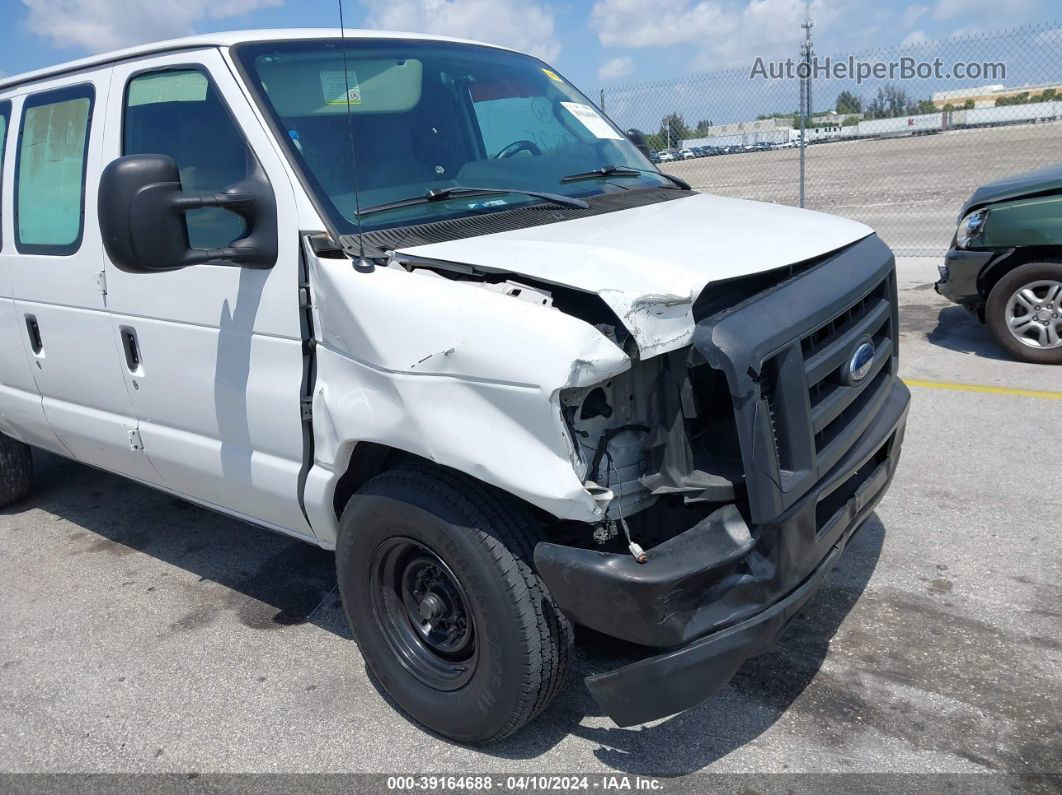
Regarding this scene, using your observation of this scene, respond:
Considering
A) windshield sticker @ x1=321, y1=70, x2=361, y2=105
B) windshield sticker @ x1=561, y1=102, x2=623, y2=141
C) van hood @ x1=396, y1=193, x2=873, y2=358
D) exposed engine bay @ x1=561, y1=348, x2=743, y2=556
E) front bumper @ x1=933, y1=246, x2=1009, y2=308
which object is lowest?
front bumper @ x1=933, y1=246, x2=1009, y2=308

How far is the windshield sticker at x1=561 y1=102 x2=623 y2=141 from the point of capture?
4.08m

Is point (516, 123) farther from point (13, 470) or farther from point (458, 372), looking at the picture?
point (13, 470)

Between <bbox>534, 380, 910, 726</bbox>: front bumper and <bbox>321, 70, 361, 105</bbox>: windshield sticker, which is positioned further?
<bbox>321, 70, 361, 105</bbox>: windshield sticker

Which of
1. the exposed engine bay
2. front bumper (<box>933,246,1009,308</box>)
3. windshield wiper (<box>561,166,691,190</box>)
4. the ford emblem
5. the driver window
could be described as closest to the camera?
the exposed engine bay

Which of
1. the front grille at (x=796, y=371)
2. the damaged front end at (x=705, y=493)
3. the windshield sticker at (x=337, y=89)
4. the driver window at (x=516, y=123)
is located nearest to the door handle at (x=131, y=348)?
the windshield sticker at (x=337, y=89)

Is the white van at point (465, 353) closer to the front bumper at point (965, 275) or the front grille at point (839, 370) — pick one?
the front grille at point (839, 370)

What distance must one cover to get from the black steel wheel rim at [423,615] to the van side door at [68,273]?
1496 mm

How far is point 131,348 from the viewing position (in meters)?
3.72

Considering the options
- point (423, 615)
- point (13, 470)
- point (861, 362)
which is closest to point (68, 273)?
point (13, 470)

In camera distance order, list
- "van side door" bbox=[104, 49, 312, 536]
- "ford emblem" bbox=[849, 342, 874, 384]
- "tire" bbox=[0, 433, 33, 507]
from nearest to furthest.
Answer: "ford emblem" bbox=[849, 342, 874, 384], "van side door" bbox=[104, 49, 312, 536], "tire" bbox=[0, 433, 33, 507]

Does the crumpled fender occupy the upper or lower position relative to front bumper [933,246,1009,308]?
upper

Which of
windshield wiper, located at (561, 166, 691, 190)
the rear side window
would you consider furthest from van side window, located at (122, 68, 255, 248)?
windshield wiper, located at (561, 166, 691, 190)

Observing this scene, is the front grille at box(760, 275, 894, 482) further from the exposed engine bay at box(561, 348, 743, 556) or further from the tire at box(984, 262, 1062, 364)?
the tire at box(984, 262, 1062, 364)

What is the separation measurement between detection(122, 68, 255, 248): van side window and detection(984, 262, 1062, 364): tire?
533cm
